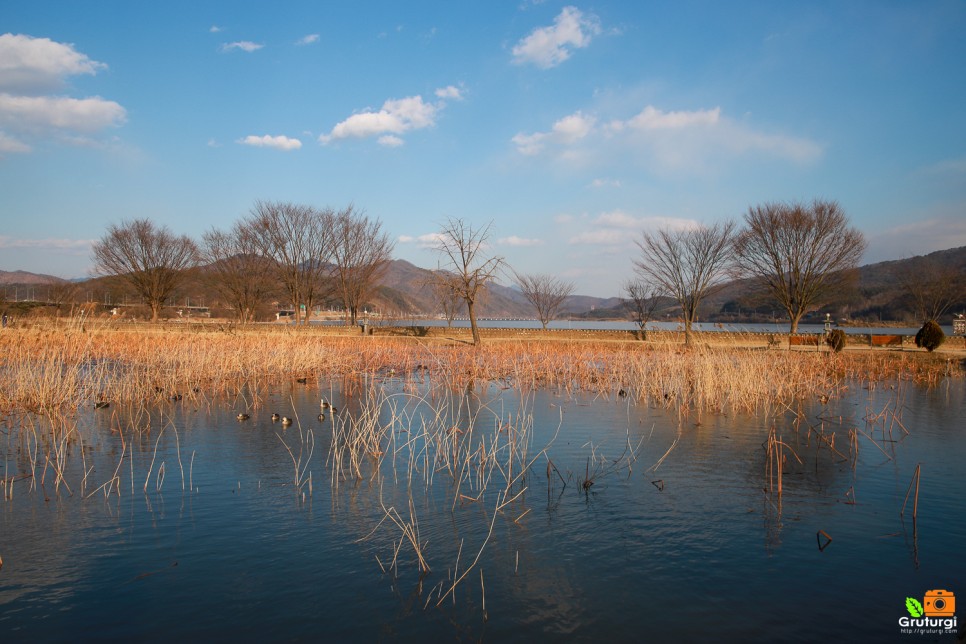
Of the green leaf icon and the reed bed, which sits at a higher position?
the reed bed

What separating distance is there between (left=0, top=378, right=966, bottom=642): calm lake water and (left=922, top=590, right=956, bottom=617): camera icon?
13cm

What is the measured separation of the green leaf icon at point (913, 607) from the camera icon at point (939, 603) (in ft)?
0.13

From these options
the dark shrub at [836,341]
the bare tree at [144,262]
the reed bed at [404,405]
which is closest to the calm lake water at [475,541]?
the reed bed at [404,405]

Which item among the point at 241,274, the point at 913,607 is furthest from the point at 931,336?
the point at 241,274

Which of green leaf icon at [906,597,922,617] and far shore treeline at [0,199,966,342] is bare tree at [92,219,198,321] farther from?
green leaf icon at [906,597,922,617]

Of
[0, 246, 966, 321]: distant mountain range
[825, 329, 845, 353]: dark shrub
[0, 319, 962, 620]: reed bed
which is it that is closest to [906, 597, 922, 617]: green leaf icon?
[0, 319, 962, 620]: reed bed

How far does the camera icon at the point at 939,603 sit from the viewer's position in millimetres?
4511

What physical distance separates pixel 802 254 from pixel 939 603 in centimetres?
3856

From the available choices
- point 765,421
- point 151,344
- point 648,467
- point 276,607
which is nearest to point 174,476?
point 276,607

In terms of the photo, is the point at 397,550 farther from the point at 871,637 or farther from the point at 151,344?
the point at 151,344

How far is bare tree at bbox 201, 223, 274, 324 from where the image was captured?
47.2m

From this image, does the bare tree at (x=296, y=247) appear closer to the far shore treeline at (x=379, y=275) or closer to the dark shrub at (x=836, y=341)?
the far shore treeline at (x=379, y=275)

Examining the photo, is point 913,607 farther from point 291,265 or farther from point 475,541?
point 291,265

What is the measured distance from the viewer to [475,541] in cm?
575
